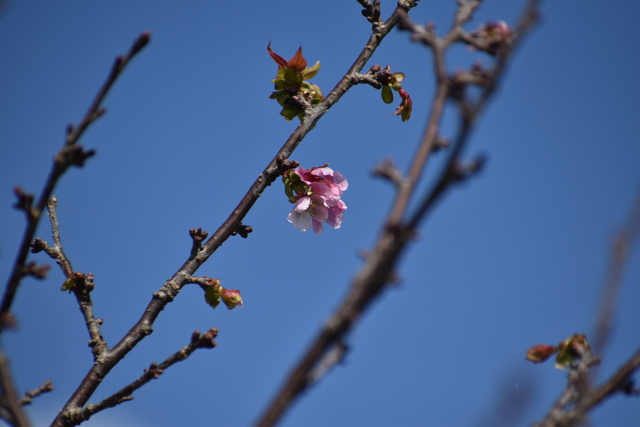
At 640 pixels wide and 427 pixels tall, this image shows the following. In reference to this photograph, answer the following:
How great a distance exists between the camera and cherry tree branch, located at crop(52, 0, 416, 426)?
2249 millimetres

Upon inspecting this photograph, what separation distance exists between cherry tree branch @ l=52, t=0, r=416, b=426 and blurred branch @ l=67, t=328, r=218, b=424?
0.18 ft

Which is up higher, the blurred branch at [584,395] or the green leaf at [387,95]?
the green leaf at [387,95]

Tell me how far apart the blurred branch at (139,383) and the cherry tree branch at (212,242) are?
6cm

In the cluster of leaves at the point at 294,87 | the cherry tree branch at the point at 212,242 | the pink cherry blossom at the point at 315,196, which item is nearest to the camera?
the cherry tree branch at the point at 212,242

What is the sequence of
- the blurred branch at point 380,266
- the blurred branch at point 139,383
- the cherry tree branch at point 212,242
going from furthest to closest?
the cherry tree branch at point 212,242 < the blurred branch at point 139,383 < the blurred branch at point 380,266

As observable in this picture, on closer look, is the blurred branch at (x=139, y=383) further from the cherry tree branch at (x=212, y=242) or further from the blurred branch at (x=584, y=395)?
the blurred branch at (x=584, y=395)

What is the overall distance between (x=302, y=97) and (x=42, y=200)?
6.48 ft

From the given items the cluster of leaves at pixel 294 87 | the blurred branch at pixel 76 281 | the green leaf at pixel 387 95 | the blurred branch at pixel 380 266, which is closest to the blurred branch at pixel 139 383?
the blurred branch at pixel 76 281

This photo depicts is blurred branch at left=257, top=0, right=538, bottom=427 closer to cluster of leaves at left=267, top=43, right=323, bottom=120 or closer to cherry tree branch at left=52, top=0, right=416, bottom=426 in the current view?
cherry tree branch at left=52, top=0, right=416, bottom=426

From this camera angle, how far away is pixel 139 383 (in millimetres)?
1935

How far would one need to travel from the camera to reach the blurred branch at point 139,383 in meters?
1.95

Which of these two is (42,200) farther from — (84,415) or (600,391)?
(600,391)

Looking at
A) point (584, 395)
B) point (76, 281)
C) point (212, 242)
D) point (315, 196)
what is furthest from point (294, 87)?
point (584, 395)

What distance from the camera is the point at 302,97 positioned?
3.27 meters
